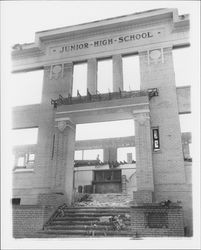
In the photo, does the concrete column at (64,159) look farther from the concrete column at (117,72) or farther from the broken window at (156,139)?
the broken window at (156,139)

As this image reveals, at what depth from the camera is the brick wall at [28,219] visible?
961cm

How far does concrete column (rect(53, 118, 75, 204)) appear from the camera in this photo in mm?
12156

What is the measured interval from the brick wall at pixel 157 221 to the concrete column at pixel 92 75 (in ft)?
23.4

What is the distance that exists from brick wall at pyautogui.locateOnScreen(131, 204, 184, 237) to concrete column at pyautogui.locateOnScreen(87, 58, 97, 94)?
7.13 meters

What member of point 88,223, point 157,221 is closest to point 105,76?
point 88,223

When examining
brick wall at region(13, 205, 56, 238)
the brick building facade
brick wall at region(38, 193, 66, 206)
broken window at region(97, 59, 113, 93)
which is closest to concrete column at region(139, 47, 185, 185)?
the brick building facade

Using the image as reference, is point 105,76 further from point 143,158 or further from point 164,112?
point 143,158

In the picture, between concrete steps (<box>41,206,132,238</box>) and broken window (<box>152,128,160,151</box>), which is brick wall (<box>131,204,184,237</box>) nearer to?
concrete steps (<box>41,206,132,238</box>)

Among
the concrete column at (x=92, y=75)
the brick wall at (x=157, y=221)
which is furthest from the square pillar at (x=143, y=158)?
the concrete column at (x=92, y=75)

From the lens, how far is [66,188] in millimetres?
12195

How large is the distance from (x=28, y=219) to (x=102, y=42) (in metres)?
10.1

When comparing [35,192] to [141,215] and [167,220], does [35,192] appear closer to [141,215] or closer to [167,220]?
[141,215]

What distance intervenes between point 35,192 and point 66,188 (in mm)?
1658

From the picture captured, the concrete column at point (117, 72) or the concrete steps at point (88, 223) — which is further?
the concrete column at point (117, 72)
